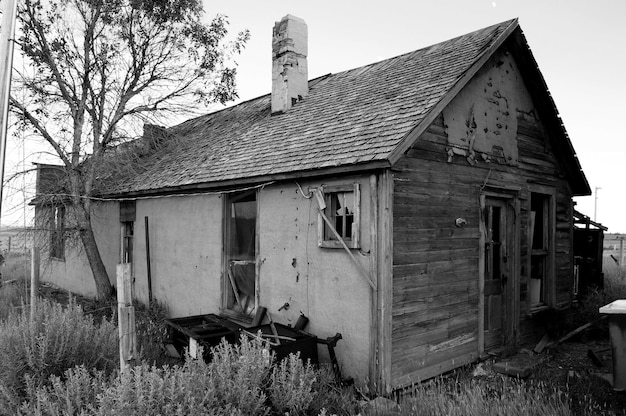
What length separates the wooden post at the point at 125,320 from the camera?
4.89 meters

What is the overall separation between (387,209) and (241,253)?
3.54 meters

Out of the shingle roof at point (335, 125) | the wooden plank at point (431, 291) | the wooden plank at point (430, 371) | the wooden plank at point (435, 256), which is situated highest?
the shingle roof at point (335, 125)

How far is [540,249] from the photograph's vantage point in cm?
924

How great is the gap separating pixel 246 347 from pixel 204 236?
432 cm

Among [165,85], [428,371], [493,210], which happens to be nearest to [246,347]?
[428,371]

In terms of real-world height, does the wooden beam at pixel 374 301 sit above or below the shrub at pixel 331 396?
above

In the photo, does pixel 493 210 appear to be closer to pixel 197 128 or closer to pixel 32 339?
pixel 32 339

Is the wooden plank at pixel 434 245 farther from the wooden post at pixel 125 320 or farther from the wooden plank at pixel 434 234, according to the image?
the wooden post at pixel 125 320

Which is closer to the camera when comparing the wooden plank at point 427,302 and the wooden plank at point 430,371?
the wooden plank at point 430,371

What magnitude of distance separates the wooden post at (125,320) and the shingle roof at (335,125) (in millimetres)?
2939

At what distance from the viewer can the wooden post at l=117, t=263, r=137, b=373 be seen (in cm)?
489

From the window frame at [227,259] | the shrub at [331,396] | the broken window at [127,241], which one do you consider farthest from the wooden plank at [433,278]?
the broken window at [127,241]

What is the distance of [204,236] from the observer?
932 centimetres

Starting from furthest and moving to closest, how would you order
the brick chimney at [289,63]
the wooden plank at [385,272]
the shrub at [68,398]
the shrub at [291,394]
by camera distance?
the brick chimney at [289,63] < the wooden plank at [385,272] < the shrub at [291,394] < the shrub at [68,398]
